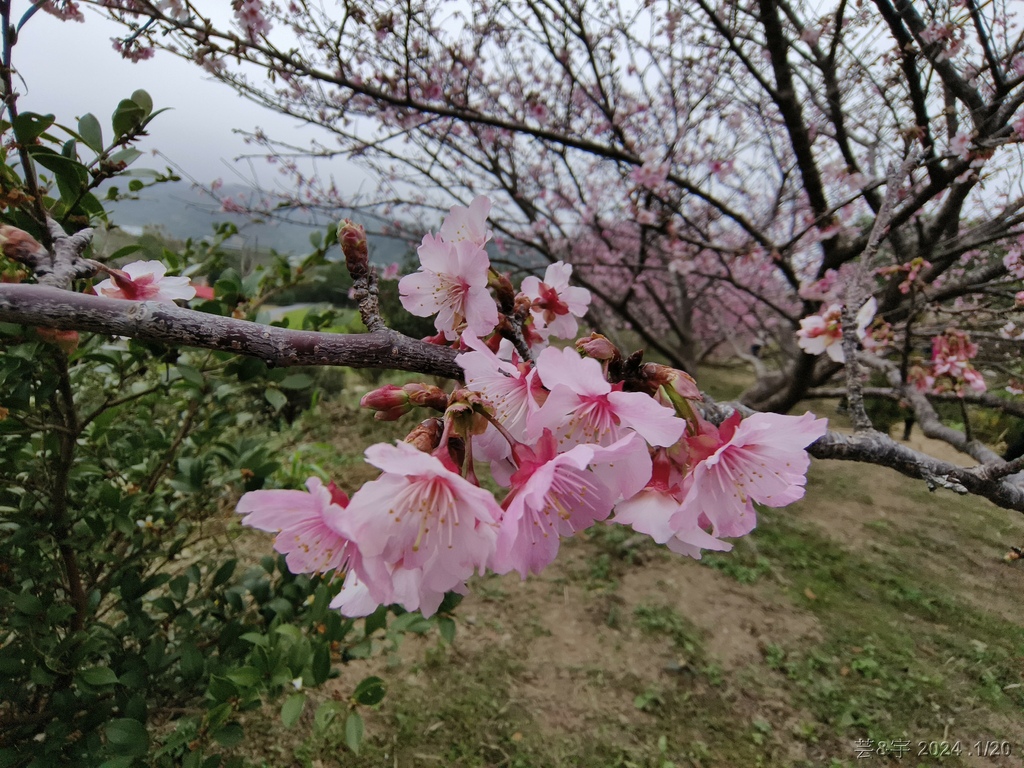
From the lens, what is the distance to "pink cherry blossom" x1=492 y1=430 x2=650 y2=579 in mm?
537

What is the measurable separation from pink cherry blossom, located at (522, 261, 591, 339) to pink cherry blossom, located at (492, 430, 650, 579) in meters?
0.44

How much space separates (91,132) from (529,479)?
→ 1.19m

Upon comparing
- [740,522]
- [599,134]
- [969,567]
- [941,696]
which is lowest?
[941,696]

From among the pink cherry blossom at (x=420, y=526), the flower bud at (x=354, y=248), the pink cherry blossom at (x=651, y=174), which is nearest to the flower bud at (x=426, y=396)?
the pink cherry blossom at (x=420, y=526)

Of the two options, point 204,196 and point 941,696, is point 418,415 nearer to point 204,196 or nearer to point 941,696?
point 204,196

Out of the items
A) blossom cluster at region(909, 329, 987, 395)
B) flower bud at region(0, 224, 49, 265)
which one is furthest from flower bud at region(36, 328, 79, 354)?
blossom cluster at region(909, 329, 987, 395)

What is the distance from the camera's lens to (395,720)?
84.4 inches

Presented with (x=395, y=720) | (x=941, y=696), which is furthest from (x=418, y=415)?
(x=941, y=696)

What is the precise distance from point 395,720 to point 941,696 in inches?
88.9

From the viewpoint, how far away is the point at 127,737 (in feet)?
3.42

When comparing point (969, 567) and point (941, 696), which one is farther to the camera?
point (941, 696)

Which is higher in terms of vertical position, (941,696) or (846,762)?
(941,696)

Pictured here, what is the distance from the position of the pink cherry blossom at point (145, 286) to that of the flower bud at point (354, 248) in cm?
38

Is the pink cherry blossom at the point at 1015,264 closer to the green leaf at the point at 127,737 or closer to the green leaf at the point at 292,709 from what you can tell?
the green leaf at the point at 292,709
